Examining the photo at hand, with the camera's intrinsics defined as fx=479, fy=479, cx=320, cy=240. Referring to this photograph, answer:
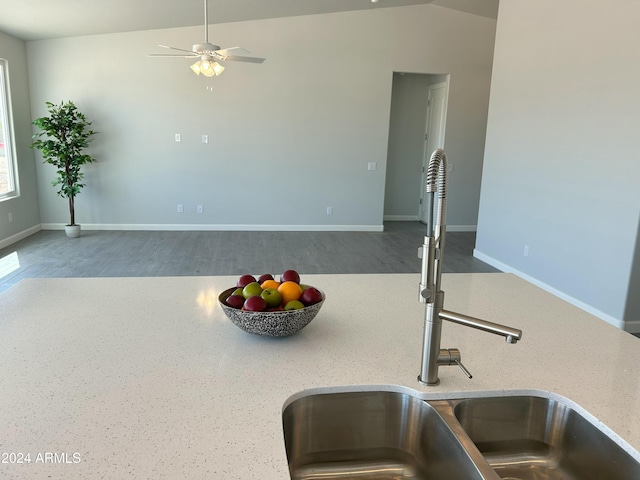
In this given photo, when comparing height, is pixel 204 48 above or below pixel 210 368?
above

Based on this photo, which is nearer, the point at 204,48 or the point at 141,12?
the point at 204,48

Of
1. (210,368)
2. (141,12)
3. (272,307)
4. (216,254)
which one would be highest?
(141,12)

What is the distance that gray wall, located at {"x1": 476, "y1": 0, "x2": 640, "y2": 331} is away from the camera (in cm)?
370

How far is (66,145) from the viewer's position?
6.32 metres

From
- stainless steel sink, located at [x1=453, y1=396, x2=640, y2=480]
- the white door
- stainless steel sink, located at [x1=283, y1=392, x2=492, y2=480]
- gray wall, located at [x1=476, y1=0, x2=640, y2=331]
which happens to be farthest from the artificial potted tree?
stainless steel sink, located at [x1=453, y1=396, x2=640, y2=480]

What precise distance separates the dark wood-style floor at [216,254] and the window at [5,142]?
744 millimetres

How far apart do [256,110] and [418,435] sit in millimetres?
6509

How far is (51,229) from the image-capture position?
7.08 metres

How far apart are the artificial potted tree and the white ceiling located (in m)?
0.97

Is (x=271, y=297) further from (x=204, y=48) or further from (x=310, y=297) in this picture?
(x=204, y=48)

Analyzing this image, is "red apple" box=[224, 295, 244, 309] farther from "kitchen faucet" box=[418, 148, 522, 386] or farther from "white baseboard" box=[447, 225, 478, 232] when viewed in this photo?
"white baseboard" box=[447, 225, 478, 232]

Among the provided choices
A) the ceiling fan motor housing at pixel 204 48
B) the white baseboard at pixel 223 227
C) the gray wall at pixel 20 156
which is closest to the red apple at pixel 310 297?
the ceiling fan motor housing at pixel 204 48

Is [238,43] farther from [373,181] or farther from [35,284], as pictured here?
[35,284]

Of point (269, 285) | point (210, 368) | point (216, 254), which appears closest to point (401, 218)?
point (216, 254)
